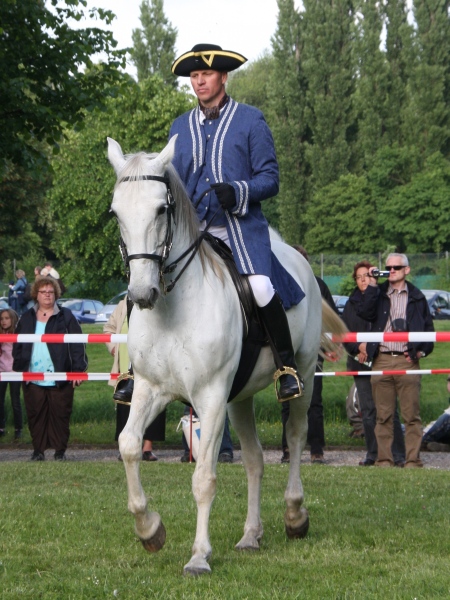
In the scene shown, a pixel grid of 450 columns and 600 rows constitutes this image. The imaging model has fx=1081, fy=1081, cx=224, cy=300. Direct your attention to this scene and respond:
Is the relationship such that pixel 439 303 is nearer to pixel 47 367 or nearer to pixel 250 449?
pixel 47 367

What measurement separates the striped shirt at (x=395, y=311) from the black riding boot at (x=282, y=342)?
19.7 feet

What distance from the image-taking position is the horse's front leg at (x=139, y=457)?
6496 mm

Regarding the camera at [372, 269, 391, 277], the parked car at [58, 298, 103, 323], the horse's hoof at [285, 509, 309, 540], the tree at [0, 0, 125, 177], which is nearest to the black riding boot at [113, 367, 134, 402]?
the horse's hoof at [285, 509, 309, 540]

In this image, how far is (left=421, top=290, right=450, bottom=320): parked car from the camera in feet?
150

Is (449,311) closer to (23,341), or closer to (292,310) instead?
(23,341)

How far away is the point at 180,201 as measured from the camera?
6582 mm

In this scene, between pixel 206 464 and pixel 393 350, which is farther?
pixel 393 350

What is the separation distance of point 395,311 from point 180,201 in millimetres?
7291

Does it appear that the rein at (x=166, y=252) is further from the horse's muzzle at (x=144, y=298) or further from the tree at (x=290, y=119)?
the tree at (x=290, y=119)

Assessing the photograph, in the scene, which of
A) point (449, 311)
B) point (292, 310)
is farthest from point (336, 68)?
point (292, 310)

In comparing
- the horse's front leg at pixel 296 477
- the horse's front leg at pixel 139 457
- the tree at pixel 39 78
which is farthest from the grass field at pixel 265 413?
the horse's front leg at pixel 139 457

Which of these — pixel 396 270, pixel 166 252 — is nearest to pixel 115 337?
pixel 396 270

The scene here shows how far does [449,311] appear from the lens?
46688 millimetres

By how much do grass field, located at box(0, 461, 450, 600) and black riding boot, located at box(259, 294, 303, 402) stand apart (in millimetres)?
1048
